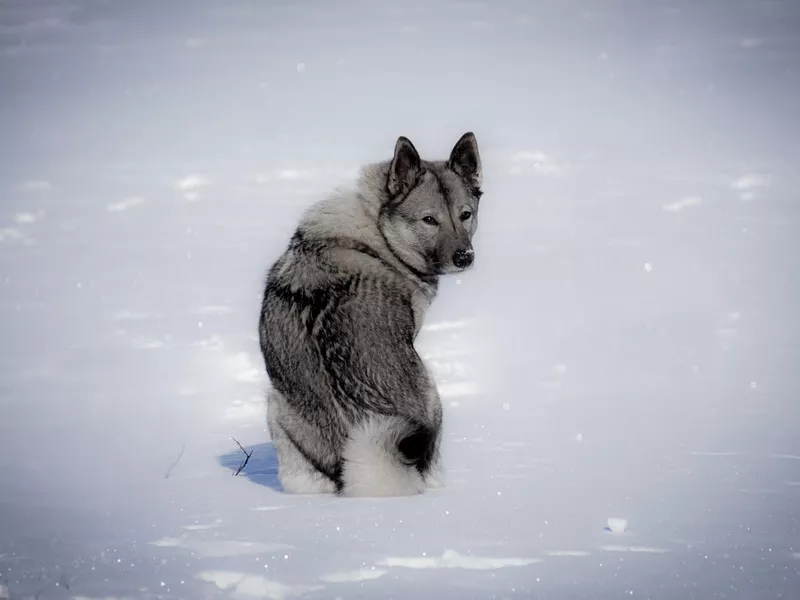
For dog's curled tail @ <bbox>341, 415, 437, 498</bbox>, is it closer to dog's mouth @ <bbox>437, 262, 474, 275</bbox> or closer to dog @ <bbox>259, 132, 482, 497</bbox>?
dog @ <bbox>259, 132, 482, 497</bbox>

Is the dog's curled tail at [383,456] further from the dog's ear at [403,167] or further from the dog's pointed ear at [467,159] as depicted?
the dog's pointed ear at [467,159]

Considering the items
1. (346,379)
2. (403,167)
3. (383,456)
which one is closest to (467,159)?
(403,167)

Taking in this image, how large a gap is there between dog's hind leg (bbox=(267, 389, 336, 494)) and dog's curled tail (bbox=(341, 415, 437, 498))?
199 mm

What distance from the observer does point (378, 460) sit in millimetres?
5059

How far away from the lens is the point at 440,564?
13.0 feet

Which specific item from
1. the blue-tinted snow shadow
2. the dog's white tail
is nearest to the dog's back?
the dog's white tail

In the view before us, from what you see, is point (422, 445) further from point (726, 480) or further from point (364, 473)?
point (726, 480)

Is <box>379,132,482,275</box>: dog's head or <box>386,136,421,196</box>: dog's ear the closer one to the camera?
<box>386,136,421,196</box>: dog's ear

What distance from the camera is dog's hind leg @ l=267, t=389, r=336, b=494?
528 centimetres

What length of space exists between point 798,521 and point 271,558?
2741 millimetres

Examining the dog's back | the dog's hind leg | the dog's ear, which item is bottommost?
the dog's hind leg

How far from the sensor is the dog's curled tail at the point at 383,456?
16.5ft

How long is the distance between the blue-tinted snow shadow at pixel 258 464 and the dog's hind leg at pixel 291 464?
0.49 ft

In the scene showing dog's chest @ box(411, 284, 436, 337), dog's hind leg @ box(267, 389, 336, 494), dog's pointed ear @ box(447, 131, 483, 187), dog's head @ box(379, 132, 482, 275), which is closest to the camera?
dog's hind leg @ box(267, 389, 336, 494)
